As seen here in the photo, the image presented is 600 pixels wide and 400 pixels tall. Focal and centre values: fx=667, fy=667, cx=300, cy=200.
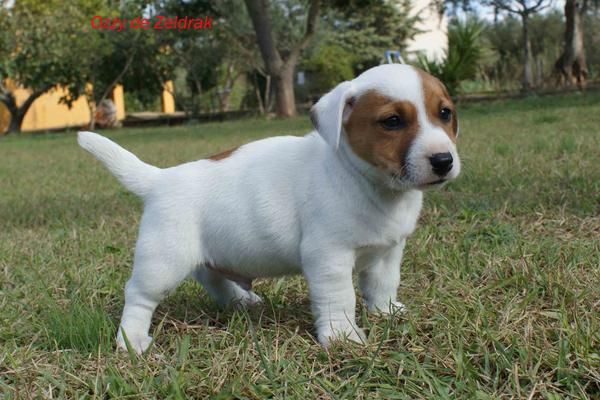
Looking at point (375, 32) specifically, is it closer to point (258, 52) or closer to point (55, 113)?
point (258, 52)

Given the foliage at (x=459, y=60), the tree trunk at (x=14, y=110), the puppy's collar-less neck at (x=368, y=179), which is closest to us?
the puppy's collar-less neck at (x=368, y=179)

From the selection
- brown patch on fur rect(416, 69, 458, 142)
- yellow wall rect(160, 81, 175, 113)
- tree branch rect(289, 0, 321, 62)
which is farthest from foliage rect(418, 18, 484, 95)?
yellow wall rect(160, 81, 175, 113)

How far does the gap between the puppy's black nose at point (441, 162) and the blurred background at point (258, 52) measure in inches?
626

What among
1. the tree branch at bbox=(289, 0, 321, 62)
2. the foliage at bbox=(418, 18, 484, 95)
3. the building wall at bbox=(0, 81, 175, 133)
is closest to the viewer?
the foliage at bbox=(418, 18, 484, 95)

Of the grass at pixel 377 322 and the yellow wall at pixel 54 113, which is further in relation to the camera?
the yellow wall at pixel 54 113

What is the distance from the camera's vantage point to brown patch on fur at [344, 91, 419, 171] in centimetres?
213

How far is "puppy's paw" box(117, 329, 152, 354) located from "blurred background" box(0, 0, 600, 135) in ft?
52.3

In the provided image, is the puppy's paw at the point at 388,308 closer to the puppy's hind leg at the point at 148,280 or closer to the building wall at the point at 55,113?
the puppy's hind leg at the point at 148,280

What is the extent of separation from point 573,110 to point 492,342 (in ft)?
33.7

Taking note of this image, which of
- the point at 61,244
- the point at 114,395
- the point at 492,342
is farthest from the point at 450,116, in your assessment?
the point at 61,244

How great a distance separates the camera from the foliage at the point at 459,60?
56.9 feet

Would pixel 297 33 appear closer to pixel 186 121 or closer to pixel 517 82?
pixel 186 121

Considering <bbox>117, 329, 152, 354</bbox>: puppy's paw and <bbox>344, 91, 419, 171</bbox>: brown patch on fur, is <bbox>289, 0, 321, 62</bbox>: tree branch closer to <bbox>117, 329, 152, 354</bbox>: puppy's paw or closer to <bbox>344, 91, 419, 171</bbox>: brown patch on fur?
<bbox>344, 91, 419, 171</bbox>: brown patch on fur

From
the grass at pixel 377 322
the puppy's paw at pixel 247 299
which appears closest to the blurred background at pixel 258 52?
the grass at pixel 377 322
